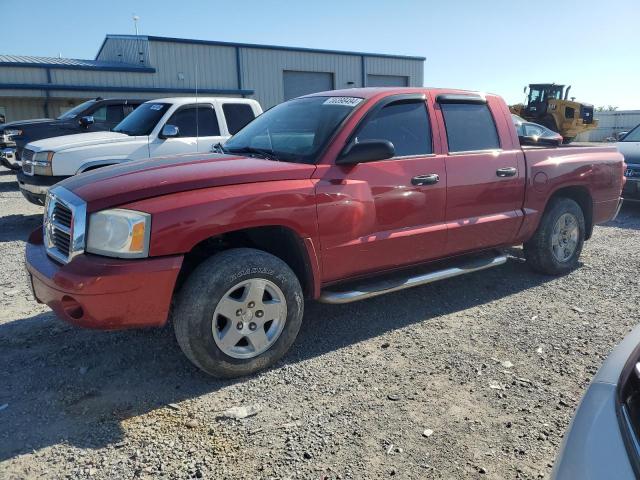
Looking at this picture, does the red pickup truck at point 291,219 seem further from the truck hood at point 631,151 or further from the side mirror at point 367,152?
the truck hood at point 631,151

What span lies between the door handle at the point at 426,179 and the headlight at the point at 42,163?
5.57m

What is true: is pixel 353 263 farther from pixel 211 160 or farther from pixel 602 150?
pixel 602 150

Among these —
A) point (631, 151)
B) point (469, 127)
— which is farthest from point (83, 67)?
point (469, 127)

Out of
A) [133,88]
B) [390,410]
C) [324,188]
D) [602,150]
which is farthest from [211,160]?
[133,88]

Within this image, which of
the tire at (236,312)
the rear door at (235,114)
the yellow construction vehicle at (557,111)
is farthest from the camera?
the yellow construction vehicle at (557,111)

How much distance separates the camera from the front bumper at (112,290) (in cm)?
287

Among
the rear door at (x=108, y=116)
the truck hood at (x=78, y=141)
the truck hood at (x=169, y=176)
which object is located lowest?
the truck hood at (x=169, y=176)

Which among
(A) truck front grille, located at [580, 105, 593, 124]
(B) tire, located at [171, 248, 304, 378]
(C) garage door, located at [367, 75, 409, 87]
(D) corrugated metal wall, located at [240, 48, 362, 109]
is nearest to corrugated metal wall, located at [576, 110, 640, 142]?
(A) truck front grille, located at [580, 105, 593, 124]

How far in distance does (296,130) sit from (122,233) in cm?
172

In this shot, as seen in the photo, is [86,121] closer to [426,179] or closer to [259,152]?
[259,152]

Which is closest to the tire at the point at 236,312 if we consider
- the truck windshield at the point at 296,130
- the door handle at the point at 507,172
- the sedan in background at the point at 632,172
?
the truck windshield at the point at 296,130

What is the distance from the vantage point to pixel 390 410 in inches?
118

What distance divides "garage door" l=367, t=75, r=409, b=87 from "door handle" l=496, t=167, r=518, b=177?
26.7 m

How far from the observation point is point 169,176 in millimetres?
3240
